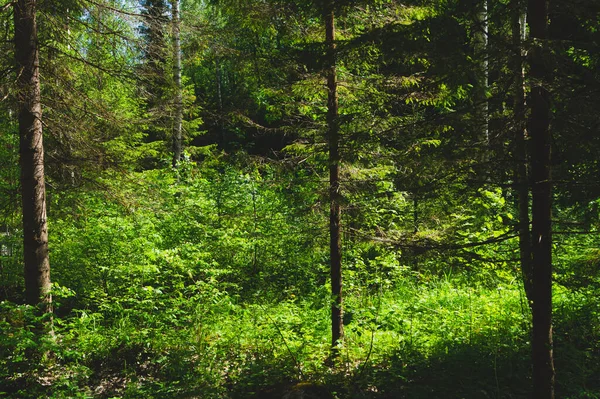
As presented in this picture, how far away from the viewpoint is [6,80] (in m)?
6.42

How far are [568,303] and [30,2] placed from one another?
399 inches

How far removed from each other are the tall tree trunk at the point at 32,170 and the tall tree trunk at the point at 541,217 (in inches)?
277

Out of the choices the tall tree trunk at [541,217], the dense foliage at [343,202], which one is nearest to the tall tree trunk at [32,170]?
the dense foliage at [343,202]

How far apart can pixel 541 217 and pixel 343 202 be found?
9.21 ft

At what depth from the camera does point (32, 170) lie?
22.1 feet

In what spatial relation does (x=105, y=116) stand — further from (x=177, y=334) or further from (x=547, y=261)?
(x=547, y=261)

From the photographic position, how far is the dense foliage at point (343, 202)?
4352mm

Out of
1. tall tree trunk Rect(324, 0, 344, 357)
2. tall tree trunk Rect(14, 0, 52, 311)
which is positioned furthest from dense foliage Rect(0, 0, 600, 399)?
tall tree trunk Rect(14, 0, 52, 311)

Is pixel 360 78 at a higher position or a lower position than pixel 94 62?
lower

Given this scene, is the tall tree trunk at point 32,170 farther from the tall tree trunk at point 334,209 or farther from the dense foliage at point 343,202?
the tall tree trunk at point 334,209

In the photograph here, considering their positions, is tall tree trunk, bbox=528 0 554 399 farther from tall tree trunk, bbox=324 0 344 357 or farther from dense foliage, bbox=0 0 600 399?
tall tree trunk, bbox=324 0 344 357

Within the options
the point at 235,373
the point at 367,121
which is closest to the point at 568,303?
the point at 367,121

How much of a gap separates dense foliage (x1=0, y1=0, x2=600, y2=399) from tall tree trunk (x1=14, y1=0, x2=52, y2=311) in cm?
30

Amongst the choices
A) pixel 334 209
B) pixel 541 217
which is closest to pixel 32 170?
pixel 334 209
